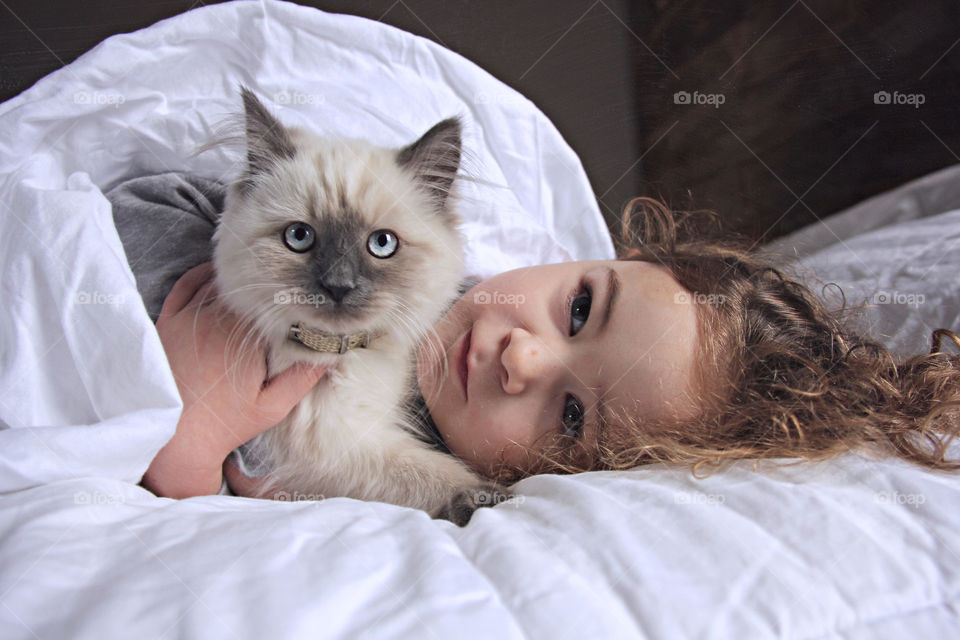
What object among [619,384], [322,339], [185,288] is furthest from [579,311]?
[185,288]

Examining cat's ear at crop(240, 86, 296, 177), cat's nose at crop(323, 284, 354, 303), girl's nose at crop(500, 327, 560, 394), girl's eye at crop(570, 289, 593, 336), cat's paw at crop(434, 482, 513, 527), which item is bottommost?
cat's paw at crop(434, 482, 513, 527)

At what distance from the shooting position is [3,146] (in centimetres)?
118

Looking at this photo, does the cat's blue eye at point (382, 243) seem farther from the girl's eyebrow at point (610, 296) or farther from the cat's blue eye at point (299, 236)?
the girl's eyebrow at point (610, 296)

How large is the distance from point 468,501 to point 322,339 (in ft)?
1.31

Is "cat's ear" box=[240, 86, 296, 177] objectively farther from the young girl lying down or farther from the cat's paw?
the cat's paw

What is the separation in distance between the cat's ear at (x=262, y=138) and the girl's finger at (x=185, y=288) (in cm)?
25

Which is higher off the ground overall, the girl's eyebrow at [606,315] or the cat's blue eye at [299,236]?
the cat's blue eye at [299,236]

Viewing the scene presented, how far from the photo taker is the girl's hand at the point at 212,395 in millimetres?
1038

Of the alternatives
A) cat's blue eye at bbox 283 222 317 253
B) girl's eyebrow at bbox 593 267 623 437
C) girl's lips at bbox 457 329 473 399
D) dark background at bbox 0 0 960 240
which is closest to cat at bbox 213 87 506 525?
cat's blue eye at bbox 283 222 317 253

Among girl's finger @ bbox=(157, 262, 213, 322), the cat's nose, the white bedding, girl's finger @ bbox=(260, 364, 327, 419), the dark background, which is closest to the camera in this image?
the white bedding

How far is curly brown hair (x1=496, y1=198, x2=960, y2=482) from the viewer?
0.97m

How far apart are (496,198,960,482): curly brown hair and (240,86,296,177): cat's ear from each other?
76cm

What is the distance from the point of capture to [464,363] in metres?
1.21

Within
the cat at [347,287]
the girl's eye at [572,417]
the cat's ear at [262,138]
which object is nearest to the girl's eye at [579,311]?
the girl's eye at [572,417]
